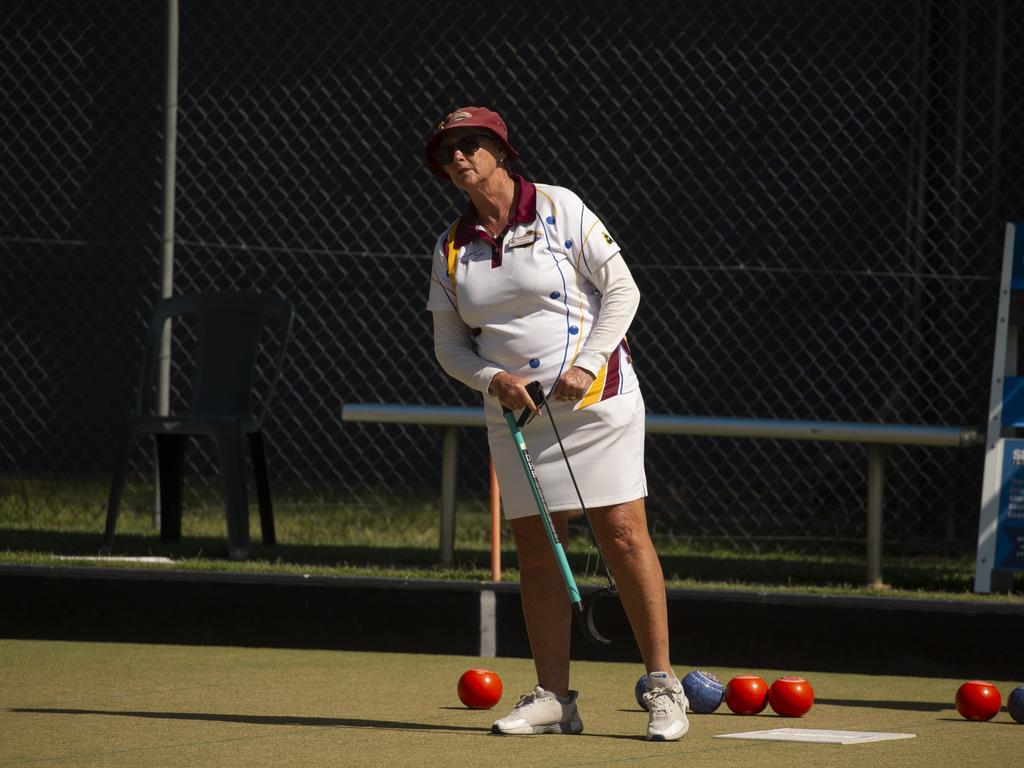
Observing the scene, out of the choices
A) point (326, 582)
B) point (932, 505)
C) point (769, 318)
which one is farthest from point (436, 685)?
point (769, 318)

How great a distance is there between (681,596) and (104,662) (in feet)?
6.31

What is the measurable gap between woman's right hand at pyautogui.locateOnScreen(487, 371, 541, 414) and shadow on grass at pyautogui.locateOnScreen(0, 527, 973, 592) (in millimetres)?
2483

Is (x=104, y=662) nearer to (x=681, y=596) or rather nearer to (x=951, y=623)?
(x=681, y=596)

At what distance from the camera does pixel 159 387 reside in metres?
7.32

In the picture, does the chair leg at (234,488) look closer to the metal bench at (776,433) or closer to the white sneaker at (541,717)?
the metal bench at (776,433)

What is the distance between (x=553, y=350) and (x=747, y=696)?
113 centimetres

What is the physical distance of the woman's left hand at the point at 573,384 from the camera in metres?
4.22

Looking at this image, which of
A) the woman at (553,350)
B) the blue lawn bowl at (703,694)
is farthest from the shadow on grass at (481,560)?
the woman at (553,350)

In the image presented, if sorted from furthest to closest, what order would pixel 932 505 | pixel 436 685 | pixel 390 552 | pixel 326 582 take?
pixel 932 505 → pixel 390 552 → pixel 326 582 → pixel 436 685

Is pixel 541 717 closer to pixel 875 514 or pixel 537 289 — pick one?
pixel 537 289

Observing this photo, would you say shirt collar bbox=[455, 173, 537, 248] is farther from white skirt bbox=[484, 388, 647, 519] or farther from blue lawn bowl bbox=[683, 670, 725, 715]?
blue lawn bowl bbox=[683, 670, 725, 715]

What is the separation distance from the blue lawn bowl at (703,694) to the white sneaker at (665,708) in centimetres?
46

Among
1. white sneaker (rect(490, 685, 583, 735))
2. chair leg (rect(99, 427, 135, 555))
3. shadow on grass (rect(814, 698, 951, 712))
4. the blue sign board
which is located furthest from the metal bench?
white sneaker (rect(490, 685, 583, 735))

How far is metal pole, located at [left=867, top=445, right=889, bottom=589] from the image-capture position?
6355 millimetres
